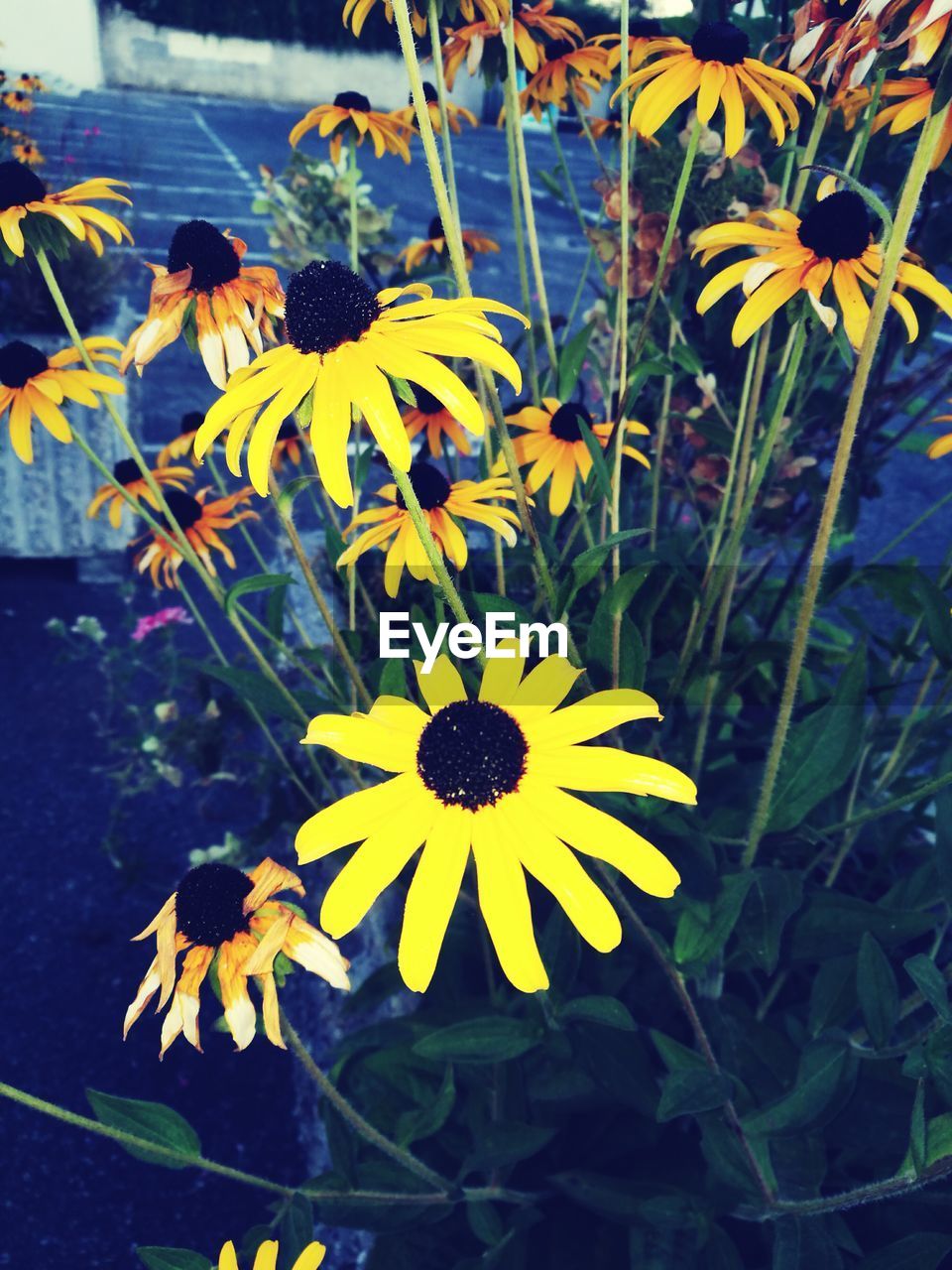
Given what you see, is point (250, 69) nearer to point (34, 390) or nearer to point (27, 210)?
point (34, 390)

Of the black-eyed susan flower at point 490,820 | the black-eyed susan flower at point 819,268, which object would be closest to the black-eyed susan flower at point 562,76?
the black-eyed susan flower at point 819,268

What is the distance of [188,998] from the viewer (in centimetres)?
67

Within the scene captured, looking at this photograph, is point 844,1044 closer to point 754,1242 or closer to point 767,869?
point 767,869

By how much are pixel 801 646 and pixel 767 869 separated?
325 mm

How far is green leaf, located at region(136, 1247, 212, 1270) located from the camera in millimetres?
668

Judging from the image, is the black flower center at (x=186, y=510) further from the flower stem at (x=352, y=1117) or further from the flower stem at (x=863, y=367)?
the flower stem at (x=863, y=367)

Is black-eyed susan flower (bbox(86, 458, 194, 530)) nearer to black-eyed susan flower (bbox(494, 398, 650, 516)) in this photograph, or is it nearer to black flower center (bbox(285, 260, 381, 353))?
black-eyed susan flower (bbox(494, 398, 650, 516))

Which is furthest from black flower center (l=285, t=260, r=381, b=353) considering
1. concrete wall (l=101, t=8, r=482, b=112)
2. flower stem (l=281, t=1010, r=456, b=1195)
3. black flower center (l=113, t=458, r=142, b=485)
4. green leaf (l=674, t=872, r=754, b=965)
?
concrete wall (l=101, t=8, r=482, b=112)

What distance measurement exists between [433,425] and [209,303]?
0.46 meters

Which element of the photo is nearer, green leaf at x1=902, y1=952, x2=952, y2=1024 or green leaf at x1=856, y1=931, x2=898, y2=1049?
green leaf at x1=902, y1=952, x2=952, y2=1024

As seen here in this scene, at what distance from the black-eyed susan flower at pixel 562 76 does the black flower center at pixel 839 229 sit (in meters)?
0.55

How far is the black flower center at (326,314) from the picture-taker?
0.62 m

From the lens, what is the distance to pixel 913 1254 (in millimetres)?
806

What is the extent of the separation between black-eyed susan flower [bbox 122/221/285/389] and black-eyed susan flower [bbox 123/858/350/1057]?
15.6 inches
